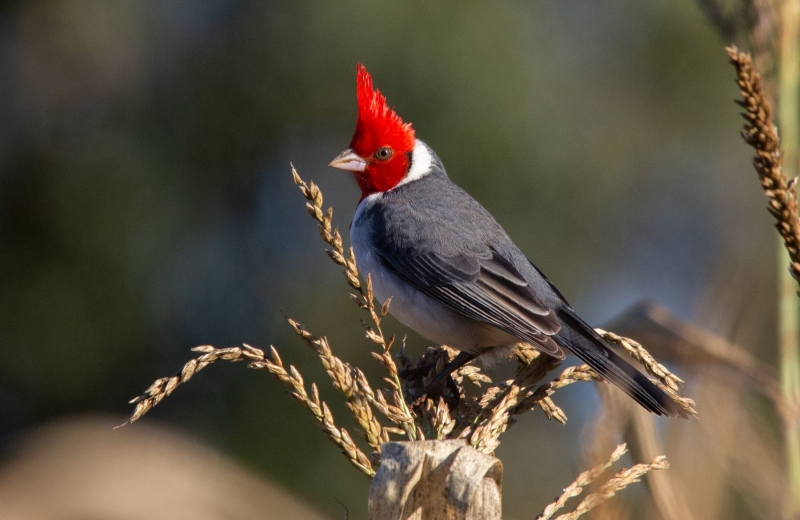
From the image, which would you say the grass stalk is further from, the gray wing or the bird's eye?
the bird's eye

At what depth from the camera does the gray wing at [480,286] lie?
3529mm

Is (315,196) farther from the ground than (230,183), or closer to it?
farther from the ground

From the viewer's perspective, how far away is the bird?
11.6 feet

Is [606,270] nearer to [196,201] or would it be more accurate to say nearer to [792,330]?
[196,201]

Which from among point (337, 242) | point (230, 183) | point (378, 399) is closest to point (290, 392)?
point (378, 399)

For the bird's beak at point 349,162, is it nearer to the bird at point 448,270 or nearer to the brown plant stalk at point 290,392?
the bird at point 448,270

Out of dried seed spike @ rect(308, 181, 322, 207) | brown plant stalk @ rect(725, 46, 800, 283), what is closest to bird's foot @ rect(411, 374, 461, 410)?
dried seed spike @ rect(308, 181, 322, 207)

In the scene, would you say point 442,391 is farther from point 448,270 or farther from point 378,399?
point 448,270

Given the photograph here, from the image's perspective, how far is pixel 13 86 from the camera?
7.26m

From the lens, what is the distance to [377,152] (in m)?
4.61

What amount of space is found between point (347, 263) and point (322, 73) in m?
5.34

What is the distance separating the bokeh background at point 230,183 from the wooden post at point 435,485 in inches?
192

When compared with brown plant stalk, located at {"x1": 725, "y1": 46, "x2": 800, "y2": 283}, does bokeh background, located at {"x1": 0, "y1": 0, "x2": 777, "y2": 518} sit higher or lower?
lower

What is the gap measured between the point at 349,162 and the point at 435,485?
3.17 meters
